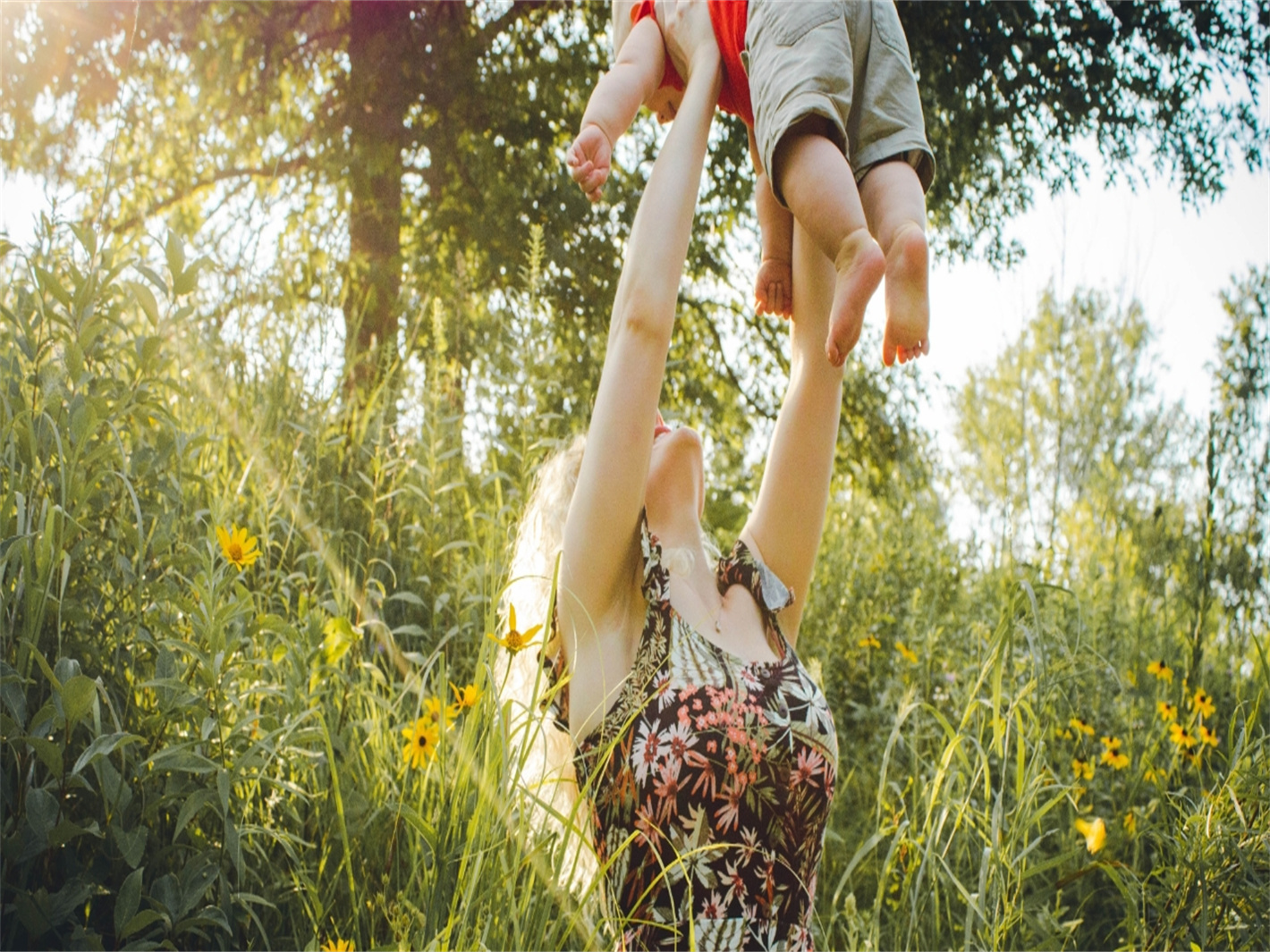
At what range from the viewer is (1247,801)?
66.2 inches

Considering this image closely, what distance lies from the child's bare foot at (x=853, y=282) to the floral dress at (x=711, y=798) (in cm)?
59

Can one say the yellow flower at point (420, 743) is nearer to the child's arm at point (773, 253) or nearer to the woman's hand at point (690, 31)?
the child's arm at point (773, 253)

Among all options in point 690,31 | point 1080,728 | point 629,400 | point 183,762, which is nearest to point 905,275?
point 629,400

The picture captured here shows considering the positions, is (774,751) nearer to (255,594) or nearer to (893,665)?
(255,594)

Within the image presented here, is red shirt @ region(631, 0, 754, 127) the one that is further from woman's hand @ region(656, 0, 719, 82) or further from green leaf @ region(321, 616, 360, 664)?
green leaf @ region(321, 616, 360, 664)

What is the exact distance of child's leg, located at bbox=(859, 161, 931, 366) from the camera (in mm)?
1430

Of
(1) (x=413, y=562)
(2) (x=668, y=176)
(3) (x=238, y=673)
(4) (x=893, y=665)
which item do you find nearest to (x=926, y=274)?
(2) (x=668, y=176)

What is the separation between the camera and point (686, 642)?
5.07 ft

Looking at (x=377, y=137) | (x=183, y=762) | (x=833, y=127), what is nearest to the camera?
(x=183, y=762)

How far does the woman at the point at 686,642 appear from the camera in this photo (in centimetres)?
139

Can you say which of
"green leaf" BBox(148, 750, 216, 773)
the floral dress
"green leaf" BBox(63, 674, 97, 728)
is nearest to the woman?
the floral dress

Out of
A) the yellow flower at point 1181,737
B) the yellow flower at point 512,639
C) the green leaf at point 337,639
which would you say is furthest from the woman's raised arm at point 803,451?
the yellow flower at point 1181,737

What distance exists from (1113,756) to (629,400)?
192cm

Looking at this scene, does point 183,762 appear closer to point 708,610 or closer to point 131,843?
point 131,843
